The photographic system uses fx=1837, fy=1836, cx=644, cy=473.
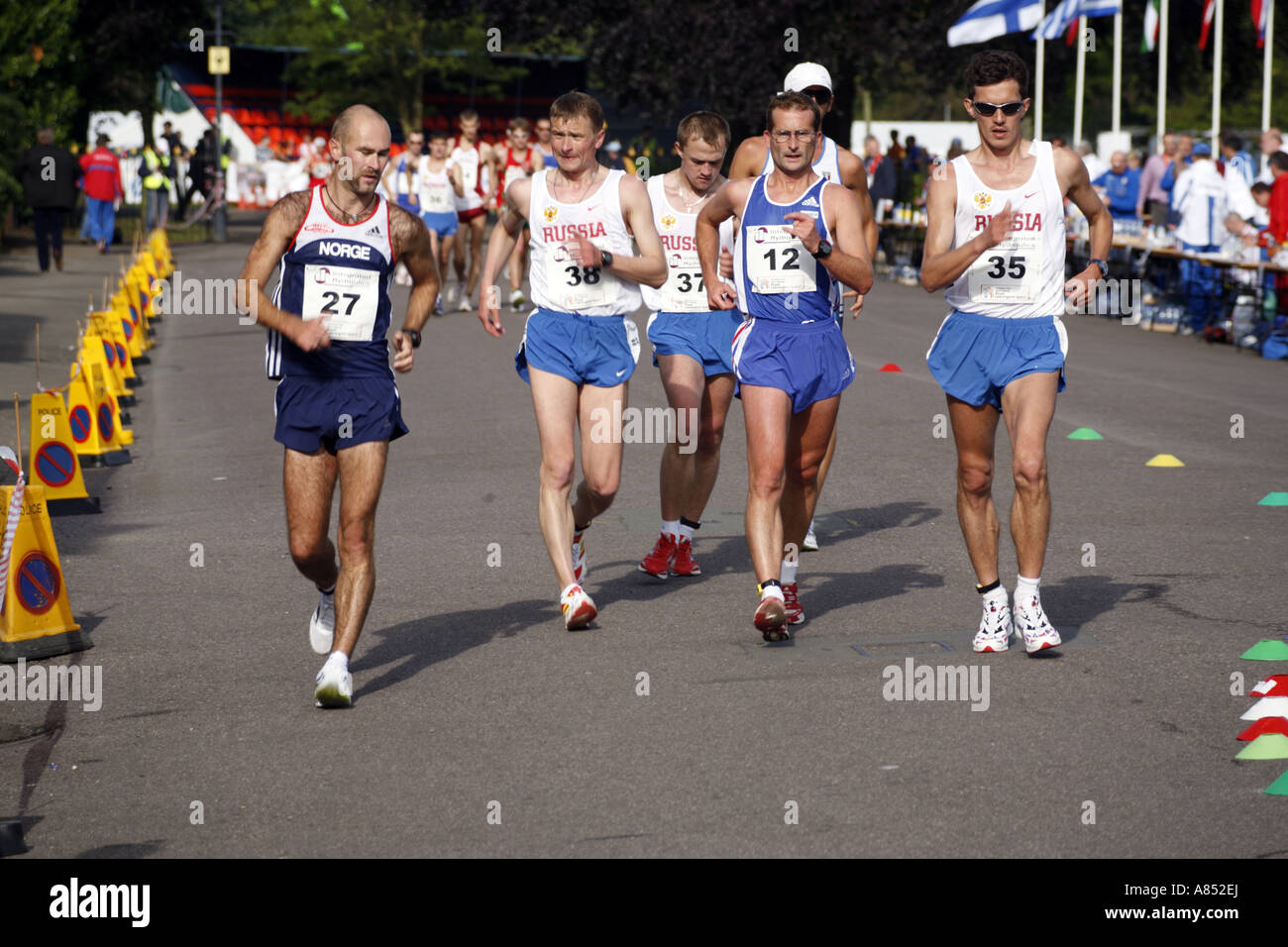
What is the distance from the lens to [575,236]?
7.55 m

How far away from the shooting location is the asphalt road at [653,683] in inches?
200

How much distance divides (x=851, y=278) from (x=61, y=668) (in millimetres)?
3364

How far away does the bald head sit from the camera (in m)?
6.33

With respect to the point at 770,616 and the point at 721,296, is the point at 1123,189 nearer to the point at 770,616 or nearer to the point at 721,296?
the point at 721,296

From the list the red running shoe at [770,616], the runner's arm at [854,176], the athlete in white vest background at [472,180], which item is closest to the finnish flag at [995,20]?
the athlete in white vest background at [472,180]

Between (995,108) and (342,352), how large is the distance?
256 centimetres

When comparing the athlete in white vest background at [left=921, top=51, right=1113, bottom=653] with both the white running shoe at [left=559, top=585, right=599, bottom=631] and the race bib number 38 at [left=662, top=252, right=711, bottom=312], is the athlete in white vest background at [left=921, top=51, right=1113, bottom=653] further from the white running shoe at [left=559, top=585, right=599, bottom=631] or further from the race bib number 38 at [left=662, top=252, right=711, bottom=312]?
the race bib number 38 at [left=662, top=252, right=711, bottom=312]

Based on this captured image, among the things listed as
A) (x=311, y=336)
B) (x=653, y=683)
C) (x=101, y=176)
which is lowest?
(x=653, y=683)

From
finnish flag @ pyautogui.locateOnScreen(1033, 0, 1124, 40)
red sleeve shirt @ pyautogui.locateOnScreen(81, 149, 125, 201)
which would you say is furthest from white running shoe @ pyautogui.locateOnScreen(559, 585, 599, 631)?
red sleeve shirt @ pyautogui.locateOnScreen(81, 149, 125, 201)

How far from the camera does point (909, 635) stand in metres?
7.31

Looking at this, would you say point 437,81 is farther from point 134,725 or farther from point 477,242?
point 134,725

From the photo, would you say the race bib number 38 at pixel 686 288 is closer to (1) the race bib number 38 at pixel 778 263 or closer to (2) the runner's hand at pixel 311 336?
(1) the race bib number 38 at pixel 778 263

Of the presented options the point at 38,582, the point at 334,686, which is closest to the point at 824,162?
the point at 334,686

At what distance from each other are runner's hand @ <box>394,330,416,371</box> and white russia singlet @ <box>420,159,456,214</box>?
15502 mm
